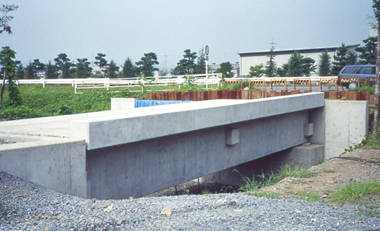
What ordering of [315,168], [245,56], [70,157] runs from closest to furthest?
[70,157], [315,168], [245,56]

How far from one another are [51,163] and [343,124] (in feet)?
43.8

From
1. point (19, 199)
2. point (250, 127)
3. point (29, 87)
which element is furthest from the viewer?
point (29, 87)

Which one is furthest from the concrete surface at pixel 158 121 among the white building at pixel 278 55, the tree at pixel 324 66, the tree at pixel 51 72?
the white building at pixel 278 55

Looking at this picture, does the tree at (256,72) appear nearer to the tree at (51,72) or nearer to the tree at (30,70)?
the tree at (51,72)

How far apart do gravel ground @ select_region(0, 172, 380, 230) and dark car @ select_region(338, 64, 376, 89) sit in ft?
58.9

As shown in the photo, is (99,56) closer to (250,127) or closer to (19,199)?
(250,127)

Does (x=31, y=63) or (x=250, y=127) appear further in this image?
(x=31, y=63)

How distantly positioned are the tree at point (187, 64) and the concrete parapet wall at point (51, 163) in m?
47.7

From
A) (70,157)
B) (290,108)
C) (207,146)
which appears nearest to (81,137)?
(70,157)

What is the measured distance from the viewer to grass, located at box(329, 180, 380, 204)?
262 inches

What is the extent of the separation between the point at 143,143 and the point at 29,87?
23034 mm

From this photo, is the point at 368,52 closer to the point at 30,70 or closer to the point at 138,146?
the point at 30,70

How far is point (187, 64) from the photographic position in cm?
5475

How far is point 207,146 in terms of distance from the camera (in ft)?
34.3
